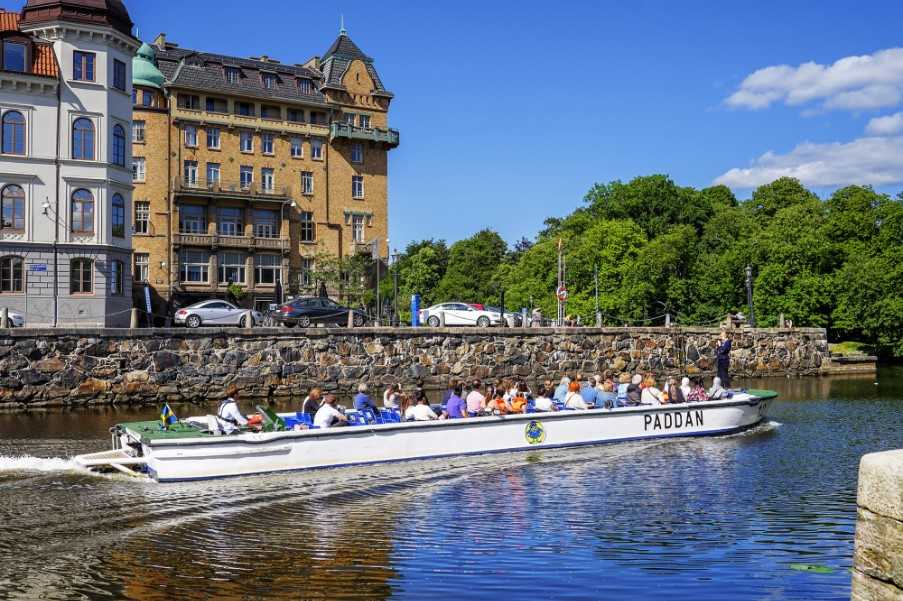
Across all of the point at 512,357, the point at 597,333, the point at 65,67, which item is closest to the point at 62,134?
the point at 65,67

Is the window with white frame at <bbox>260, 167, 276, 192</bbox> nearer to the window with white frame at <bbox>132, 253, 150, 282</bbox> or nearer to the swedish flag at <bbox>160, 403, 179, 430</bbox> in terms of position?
the window with white frame at <bbox>132, 253, 150, 282</bbox>

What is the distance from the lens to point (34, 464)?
16.6m

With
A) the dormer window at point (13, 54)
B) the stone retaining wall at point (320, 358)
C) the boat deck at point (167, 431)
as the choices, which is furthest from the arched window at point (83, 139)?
the boat deck at point (167, 431)

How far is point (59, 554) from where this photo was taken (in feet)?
36.0

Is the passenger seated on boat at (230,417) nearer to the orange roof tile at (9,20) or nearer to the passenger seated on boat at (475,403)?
the passenger seated on boat at (475,403)

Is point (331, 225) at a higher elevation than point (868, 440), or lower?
higher

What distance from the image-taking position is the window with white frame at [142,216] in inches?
2207

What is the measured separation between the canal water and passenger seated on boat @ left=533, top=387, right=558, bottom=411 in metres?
1.30

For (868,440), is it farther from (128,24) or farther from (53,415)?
(128,24)

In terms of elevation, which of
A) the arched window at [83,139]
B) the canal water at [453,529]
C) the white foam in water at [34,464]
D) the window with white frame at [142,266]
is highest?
the arched window at [83,139]

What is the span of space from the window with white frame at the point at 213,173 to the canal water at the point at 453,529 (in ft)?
135

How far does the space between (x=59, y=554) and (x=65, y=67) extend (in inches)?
1316

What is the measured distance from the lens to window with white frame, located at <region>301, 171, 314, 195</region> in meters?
61.7

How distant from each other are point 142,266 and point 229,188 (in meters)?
7.91
